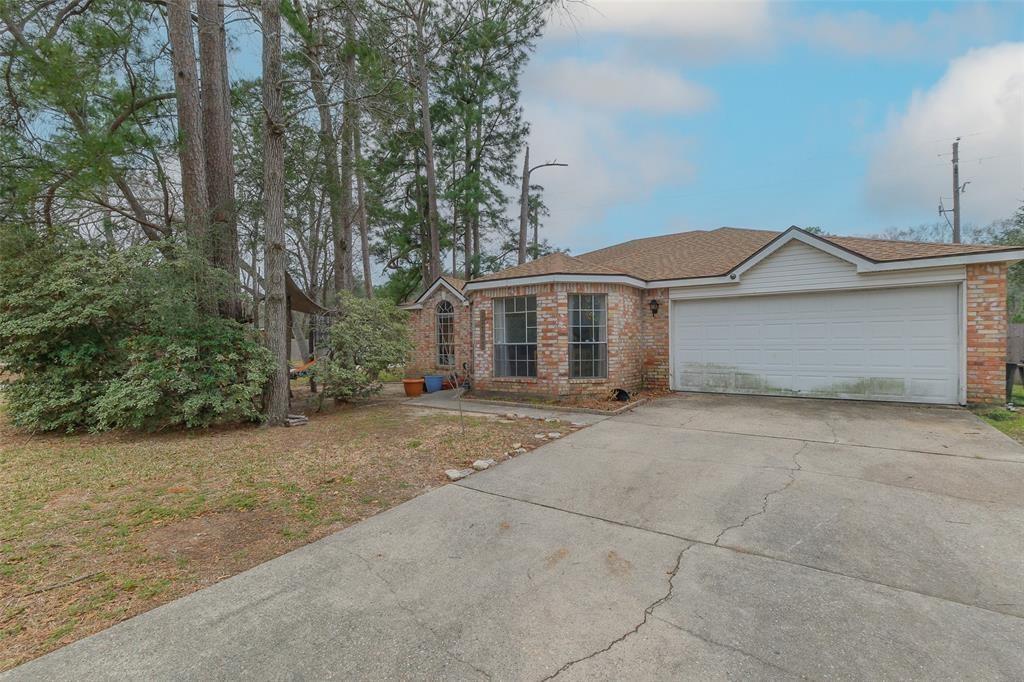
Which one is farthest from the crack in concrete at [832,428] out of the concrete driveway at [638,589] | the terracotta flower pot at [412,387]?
the terracotta flower pot at [412,387]

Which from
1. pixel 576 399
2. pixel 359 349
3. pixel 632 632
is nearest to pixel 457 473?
pixel 632 632

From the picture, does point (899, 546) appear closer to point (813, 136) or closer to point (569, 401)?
point (569, 401)

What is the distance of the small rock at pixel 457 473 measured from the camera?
194 inches

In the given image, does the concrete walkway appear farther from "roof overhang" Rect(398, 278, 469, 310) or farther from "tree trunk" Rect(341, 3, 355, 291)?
"tree trunk" Rect(341, 3, 355, 291)

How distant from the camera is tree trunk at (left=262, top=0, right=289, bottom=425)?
25.8ft

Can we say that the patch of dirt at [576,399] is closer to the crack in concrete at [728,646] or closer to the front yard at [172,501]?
the front yard at [172,501]

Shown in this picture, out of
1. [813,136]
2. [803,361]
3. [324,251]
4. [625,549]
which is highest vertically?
[813,136]

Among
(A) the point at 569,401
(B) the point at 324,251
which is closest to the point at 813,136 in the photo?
(A) the point at 569,401

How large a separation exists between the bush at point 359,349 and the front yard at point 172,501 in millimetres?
1782

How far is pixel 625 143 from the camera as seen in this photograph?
57.5ft

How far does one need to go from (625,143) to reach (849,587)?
58.1 feet

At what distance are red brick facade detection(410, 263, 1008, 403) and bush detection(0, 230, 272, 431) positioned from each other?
495 centimetres

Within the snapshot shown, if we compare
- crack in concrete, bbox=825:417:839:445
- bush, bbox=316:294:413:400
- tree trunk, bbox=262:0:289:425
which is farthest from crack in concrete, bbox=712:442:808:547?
bush, bbox=316:294:413:400

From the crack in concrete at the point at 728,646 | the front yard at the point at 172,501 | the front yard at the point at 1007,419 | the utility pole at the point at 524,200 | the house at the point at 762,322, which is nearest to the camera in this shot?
the crack in concrete at the point at 728,646
